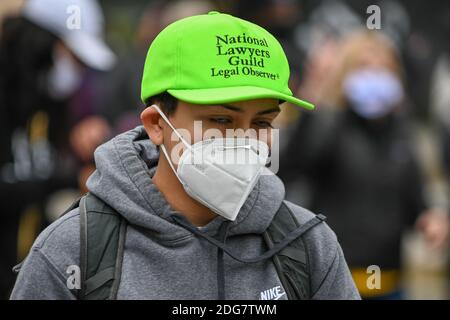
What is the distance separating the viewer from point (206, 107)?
3305mm

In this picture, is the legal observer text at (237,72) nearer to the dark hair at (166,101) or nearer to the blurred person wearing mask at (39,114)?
the dark hair at (166,101)

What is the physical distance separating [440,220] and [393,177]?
47 cm

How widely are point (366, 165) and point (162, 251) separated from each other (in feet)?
12.2

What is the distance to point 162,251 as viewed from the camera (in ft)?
10.8

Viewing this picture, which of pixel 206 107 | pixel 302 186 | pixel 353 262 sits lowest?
pixel 353 262

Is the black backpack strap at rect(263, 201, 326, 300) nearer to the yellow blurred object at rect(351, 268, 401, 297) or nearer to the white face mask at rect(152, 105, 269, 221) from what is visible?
the white face mask at rect(152, 105, 269, 221)

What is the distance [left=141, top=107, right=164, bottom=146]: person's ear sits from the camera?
11.4 feet

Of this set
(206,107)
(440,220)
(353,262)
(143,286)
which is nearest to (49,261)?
(143,286)

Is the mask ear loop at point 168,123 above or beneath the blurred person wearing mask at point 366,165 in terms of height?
above

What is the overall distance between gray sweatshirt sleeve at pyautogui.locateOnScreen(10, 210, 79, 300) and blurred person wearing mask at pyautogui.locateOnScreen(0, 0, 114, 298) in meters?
2.82

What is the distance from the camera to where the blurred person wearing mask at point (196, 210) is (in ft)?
10.6

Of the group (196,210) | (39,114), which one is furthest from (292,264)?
(39,114)

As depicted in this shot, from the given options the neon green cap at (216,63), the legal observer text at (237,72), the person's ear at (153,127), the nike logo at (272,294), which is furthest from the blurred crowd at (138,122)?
the nike logo at (272,294)
